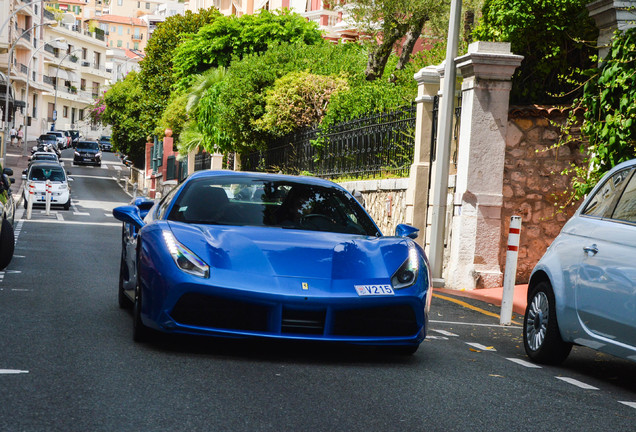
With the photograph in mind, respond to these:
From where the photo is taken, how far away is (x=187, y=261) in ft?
21.0

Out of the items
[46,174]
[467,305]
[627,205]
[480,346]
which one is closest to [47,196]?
[46,174]

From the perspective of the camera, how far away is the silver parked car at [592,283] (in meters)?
6.29

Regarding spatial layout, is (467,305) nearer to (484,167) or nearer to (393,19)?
(484,167)

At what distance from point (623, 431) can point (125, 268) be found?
4.87 m

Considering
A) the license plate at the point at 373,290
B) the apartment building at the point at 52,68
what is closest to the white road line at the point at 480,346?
the license plate at the point at 373,290

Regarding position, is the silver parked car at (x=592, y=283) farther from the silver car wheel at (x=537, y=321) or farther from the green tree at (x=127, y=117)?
the green tree at (x=127, y=117)

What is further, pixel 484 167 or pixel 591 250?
pixel 484 167

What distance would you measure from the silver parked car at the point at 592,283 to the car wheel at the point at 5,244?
23.2 ft

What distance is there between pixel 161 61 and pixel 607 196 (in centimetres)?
5562

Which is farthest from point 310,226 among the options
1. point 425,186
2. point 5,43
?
point 5,43

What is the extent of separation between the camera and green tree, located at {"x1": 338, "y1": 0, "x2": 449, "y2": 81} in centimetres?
2903

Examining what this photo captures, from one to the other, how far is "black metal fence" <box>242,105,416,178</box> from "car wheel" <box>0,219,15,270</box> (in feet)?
25.5

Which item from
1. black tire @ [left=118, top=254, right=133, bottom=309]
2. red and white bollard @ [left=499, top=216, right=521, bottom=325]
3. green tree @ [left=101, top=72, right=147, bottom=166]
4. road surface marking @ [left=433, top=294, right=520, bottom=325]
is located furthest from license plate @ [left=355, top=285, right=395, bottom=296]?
green tree @ [left=101, top=72, right=147, bottom=166]

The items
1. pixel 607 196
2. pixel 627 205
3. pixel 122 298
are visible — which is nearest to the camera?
pixel 627 205
